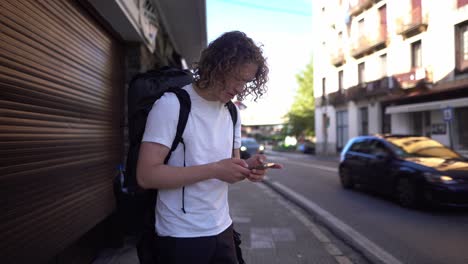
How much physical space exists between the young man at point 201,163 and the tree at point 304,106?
45355 millimetres

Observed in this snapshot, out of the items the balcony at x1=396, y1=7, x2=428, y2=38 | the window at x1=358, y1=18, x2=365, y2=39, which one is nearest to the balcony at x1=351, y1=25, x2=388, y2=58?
the window at x1=358, y1=18, x2=365, y2=39

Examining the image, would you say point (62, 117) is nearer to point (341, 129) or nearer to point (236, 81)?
point (236, 81)

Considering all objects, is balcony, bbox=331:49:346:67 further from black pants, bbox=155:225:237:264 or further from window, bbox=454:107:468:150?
black pants, bbox=155:225:237:264

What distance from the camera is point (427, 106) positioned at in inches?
900

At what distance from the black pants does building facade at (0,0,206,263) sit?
138cm

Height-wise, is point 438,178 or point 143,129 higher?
point 143,129

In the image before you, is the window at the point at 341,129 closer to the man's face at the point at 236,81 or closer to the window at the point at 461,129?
the window at the point at 461,129

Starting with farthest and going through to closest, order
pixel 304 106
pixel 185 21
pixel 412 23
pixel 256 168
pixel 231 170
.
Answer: pixel 304 106 < pixel 412 23 < pixel 185 21 < pixel 256 168 < pixel 231 170

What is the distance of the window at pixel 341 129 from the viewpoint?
117ft

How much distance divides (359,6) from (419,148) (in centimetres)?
2322

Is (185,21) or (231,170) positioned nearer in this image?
(231,170)

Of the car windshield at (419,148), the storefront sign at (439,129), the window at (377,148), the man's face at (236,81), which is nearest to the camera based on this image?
the man's face at (236,81)

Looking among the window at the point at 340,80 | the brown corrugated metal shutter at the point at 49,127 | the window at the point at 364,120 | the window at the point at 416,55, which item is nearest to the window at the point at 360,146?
the brown corrugated metal shutter at the point at 49,127

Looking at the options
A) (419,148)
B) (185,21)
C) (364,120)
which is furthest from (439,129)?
(185,21)
